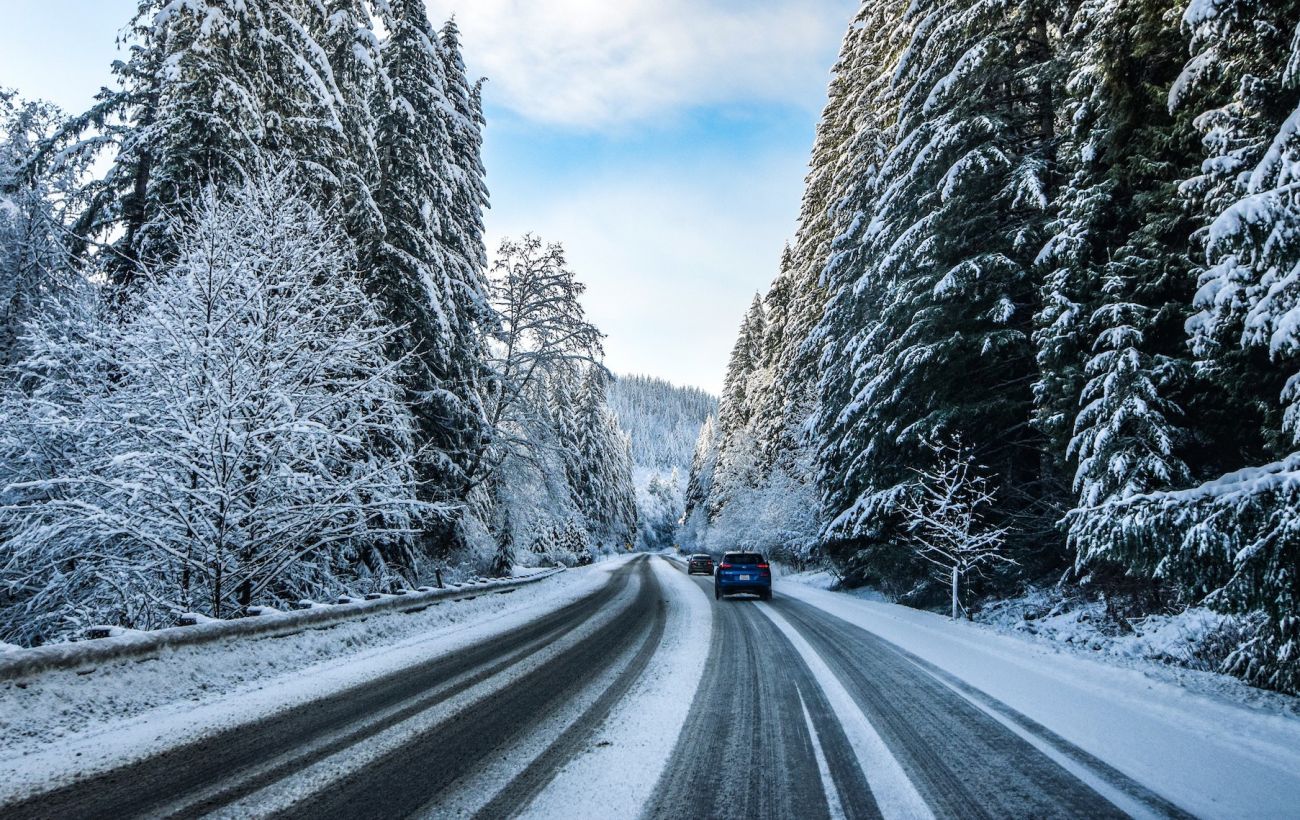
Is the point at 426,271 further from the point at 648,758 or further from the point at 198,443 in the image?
the point at 648,758

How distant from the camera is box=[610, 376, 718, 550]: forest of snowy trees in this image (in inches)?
4355


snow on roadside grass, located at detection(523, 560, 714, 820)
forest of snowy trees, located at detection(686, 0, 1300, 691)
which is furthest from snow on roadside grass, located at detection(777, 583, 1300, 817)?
snow on roadside grass, located at detection(523, 560, 714, 820)

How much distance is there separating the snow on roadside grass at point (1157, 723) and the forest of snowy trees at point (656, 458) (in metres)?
91.8

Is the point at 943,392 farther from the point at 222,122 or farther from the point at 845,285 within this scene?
the point at 222,122

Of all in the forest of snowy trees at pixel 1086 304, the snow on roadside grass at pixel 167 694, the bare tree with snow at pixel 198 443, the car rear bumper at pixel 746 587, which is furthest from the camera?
the car rear bumper at pixel 746 587

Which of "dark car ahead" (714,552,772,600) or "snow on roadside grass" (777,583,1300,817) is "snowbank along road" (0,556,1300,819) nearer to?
"snow on roadside grass" (777,583,1300,817)

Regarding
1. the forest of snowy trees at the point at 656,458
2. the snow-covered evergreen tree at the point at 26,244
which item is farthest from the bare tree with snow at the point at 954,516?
the forest of snowy trees at the point at 656,458

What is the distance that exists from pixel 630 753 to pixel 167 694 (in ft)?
12.7

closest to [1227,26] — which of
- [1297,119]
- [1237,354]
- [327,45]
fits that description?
[1297,119]

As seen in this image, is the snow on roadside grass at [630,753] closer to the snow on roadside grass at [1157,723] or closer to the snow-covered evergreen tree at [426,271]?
the snow on roadside grass at [1157,723]

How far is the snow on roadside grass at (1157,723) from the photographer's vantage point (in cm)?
345

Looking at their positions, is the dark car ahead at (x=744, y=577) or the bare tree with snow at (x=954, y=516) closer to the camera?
the bare tree with snow at (x=954, y=516)

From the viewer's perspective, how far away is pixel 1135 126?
30.6 feet

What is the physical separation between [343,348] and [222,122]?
6986 millimetres
